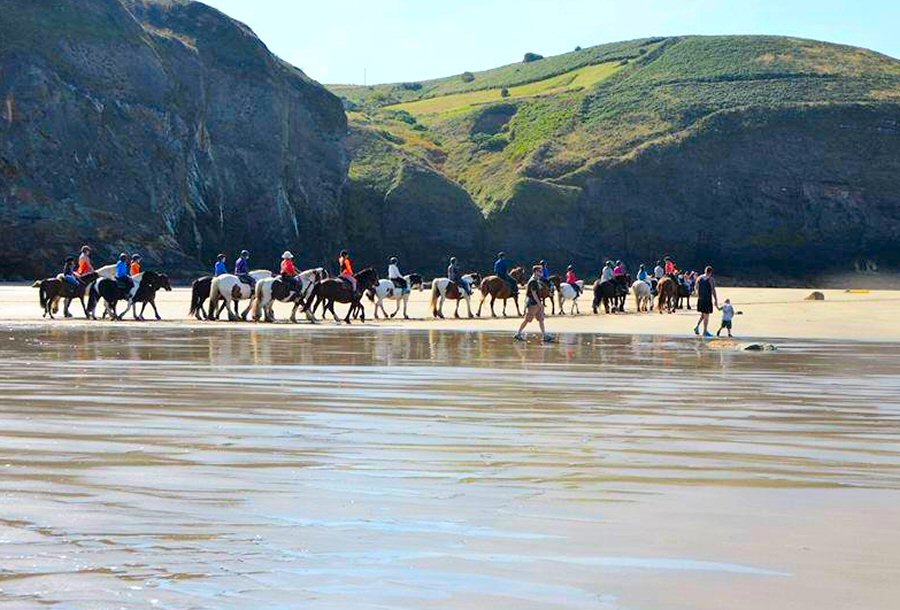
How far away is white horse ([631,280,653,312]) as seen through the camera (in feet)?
159

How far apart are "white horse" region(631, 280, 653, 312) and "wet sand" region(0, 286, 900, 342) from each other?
0.56 meters

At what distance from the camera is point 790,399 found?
1570cm

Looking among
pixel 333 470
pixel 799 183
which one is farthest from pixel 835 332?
pixel 799 183

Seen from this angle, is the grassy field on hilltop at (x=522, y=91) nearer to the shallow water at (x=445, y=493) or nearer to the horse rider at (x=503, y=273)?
the horse rider at (x=503, y=273)

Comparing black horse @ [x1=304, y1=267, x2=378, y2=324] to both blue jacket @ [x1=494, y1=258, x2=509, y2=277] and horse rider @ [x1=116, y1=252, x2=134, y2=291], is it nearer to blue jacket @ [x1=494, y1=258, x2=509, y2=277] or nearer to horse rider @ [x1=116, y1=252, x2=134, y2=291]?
blue jacket @ [x1=494, y1=258, x2=509, y2=277]

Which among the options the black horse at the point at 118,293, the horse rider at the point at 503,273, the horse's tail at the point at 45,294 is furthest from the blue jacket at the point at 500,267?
the horse's tail at the point at 45,294

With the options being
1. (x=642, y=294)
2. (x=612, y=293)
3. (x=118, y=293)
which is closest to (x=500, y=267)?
(x=612, y=293)

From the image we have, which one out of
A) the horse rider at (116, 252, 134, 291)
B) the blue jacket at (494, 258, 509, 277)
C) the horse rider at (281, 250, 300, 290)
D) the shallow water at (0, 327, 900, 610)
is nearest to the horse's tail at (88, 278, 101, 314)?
the horse rider at (116, 252, 134, 291)

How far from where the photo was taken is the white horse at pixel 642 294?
159 feet

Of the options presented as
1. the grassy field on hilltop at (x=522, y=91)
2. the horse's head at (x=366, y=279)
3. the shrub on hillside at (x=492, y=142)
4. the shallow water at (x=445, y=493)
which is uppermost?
the grassy field on hilltop at (x=522, y=91)

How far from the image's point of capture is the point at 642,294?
162ft

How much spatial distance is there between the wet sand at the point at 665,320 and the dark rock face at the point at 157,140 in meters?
18.6

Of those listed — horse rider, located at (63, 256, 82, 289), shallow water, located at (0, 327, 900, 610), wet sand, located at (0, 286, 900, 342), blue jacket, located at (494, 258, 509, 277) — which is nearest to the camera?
shallow water, located at (0, 327, 900, 610)

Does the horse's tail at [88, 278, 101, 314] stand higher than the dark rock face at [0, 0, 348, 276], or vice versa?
the dark rock face at [0, 0, 348, 276]
